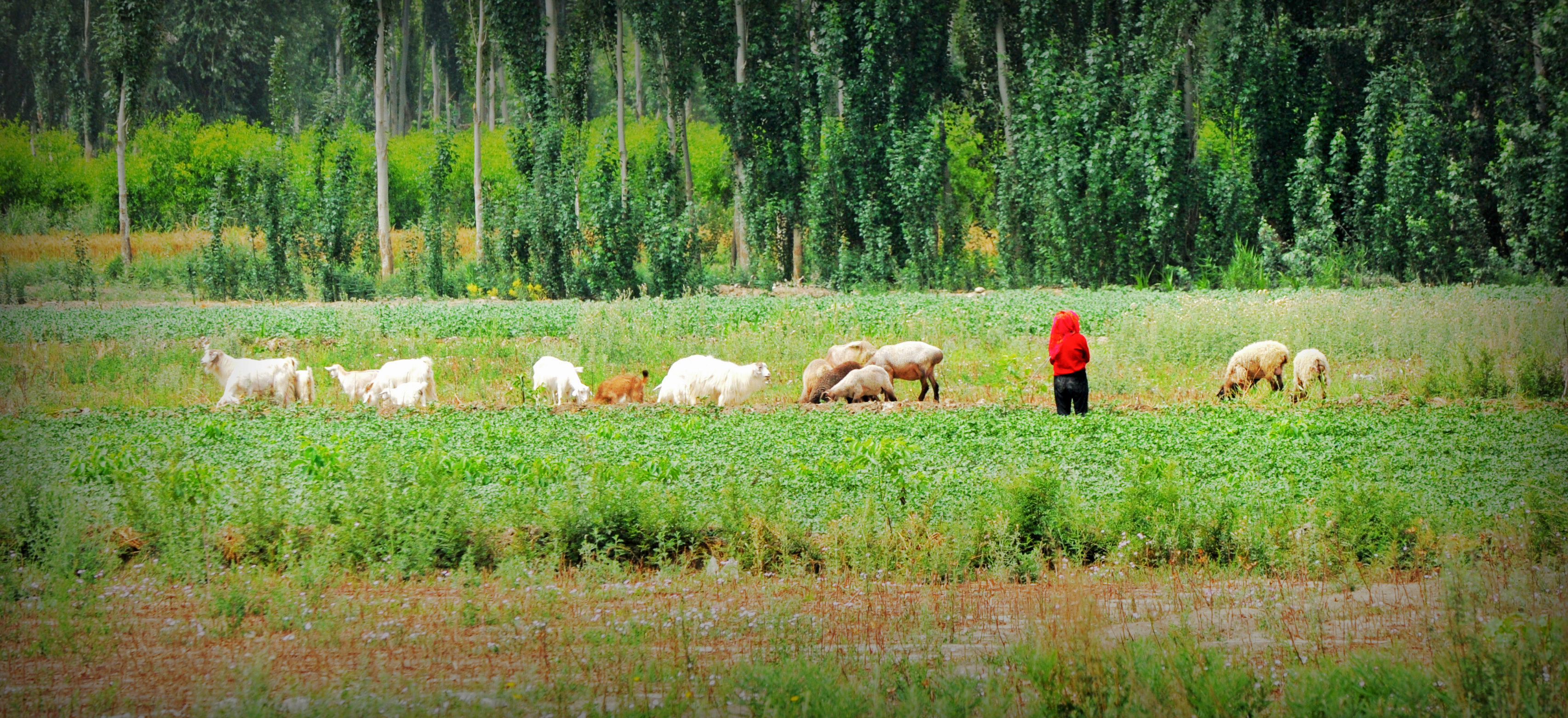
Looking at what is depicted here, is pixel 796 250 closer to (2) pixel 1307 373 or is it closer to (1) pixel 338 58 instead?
(2) pixel 1307 373

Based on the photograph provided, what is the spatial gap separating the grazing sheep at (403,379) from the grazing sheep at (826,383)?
4985mm

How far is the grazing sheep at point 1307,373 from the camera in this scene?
14.3 metres

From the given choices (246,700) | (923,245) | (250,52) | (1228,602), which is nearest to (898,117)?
(923,245)

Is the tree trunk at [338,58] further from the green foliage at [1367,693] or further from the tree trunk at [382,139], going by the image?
the green foliage at [1367,693]

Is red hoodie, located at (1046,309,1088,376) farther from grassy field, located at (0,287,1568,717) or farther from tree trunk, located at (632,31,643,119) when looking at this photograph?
tree trunk, located at (632,31,643,119)

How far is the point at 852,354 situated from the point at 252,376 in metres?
8.09

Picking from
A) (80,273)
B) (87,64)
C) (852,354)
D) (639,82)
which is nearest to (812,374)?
(852,354)

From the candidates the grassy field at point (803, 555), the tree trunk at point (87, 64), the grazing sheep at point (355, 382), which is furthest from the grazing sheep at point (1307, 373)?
the tree trunk at point (87, 64)

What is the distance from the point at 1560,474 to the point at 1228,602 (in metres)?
4.32

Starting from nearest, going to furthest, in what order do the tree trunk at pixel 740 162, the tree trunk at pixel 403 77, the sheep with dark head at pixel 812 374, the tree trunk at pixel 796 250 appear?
the sheep with dark head at pixel 812 374
the tree trunk at pixel 796 250
the tree trunk at pixel 740 162
the tree trunk at pixel 403 77

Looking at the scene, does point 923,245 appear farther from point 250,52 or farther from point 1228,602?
point 1228,602

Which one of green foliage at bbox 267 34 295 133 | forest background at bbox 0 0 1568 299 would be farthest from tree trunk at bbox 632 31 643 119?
green foliage at bbox 267 34 295 133

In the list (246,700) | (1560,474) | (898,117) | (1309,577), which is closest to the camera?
(246,700)

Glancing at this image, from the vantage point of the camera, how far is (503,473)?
10.3m
